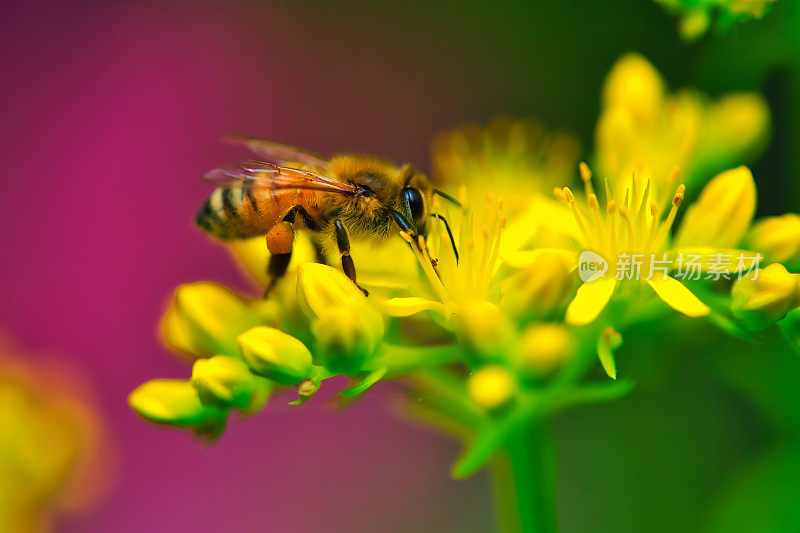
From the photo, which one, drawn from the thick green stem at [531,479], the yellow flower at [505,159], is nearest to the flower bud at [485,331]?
the thick green stem at [531,479]

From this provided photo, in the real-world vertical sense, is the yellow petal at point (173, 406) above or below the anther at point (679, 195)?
below

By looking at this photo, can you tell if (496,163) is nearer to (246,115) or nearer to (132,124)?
(246,115)

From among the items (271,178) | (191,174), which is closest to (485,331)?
(271,178)

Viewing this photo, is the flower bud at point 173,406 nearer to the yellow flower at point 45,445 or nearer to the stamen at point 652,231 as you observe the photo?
the stamen at point 652,231

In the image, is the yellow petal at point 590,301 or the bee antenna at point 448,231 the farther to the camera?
the bee antenna at point 448,231

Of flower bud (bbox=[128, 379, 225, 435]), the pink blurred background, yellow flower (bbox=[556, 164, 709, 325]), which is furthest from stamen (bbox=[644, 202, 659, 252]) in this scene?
the pink blurred background

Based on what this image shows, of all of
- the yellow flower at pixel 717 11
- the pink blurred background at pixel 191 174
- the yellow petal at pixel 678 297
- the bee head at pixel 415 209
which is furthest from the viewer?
the pink blurred background at pixel 191 174

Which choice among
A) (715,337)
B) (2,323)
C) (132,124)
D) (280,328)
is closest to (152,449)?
(2,323)
